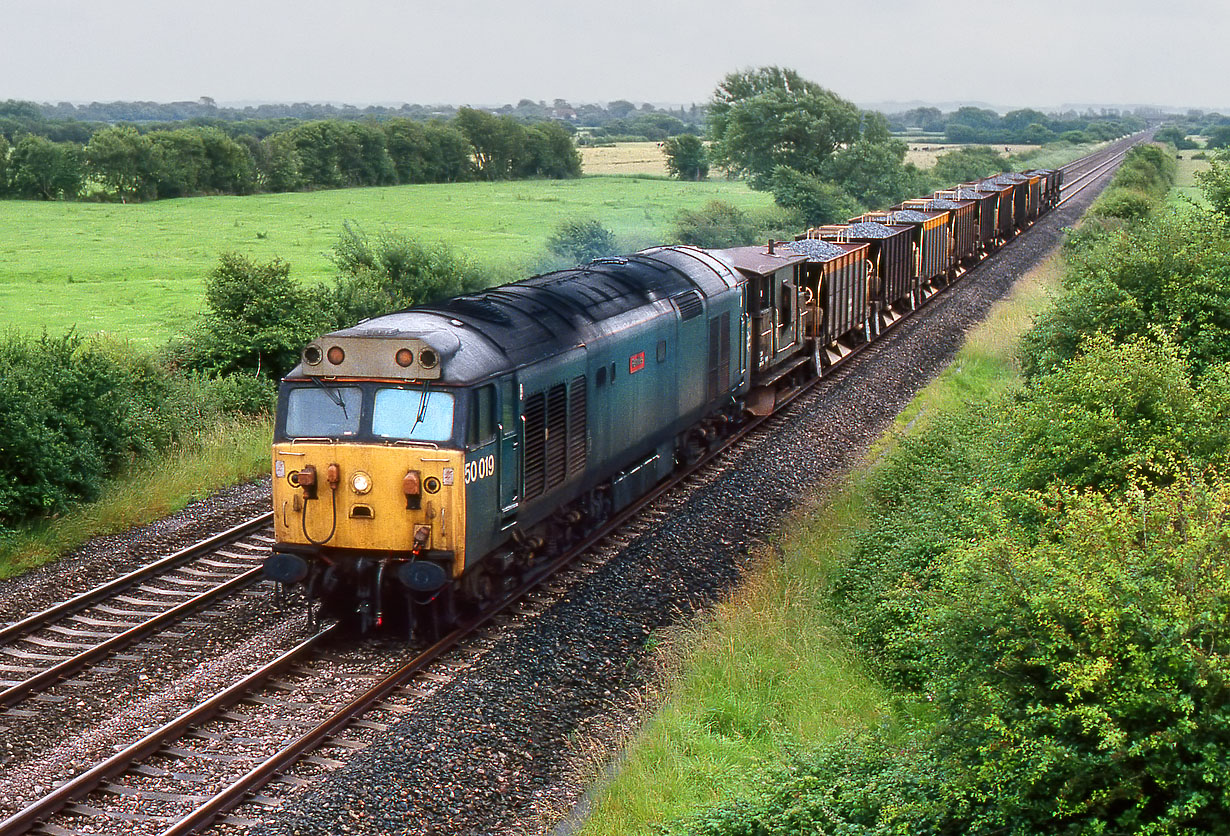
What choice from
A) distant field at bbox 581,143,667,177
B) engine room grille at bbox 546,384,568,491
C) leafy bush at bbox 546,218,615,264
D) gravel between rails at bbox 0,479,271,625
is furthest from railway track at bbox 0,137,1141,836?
distant field at bbox 581,143,667,177

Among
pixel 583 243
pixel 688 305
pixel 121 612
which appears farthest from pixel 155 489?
pixel 583 243

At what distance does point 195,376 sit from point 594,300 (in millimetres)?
11806

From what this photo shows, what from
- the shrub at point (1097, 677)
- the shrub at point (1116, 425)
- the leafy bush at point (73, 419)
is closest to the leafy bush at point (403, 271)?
the leafy bush at point (73, 419)

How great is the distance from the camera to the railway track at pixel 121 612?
12617 mm

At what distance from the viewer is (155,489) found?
62.1 feet

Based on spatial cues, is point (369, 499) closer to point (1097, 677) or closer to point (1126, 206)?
point (1097, 677)

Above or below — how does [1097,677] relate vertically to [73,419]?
above

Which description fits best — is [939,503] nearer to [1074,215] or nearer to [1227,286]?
[1227,286]

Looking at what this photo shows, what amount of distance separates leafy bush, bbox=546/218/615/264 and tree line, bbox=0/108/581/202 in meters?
44.7

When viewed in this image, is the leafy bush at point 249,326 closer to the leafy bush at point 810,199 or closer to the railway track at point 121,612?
the railway track at point 121,612

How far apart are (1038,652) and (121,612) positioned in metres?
11.0

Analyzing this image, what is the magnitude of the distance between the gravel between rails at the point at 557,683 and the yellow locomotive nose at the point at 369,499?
5.03 feet

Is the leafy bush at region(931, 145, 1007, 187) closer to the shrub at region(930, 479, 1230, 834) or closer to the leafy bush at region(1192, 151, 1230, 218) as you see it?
the leafy bush at region(1192, 151, 1230, 218)

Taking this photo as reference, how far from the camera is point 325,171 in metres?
92.3
